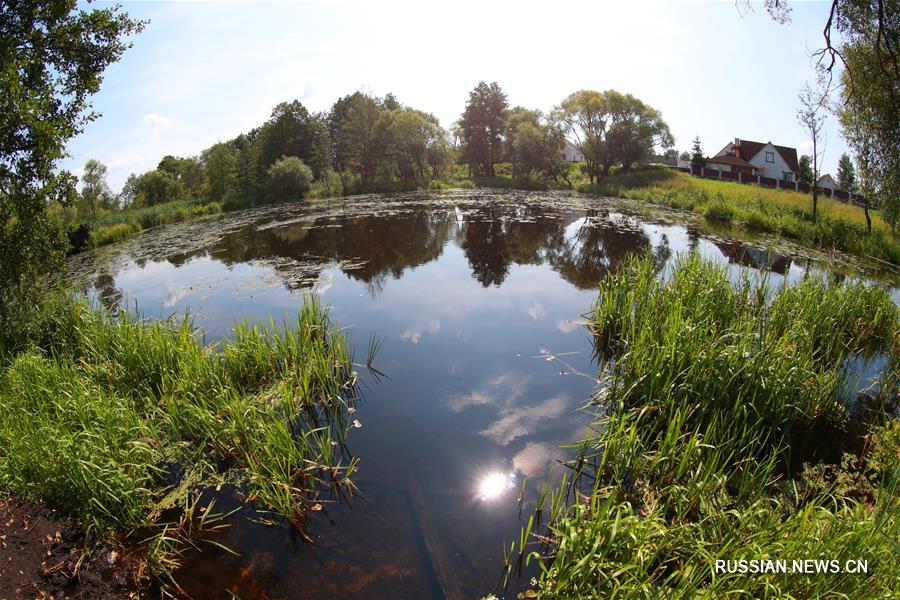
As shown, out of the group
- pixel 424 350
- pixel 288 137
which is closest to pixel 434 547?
pixel 424 350

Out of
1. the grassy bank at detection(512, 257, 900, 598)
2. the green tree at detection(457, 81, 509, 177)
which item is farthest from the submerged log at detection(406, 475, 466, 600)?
the green tree at detection(457, 81, 509, 177)

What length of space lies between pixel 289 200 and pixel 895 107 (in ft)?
133

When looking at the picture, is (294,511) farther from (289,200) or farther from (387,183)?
(387,183)

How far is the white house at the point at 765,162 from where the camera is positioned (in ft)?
176

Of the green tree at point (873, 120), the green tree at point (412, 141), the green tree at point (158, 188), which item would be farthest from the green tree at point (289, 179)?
the green tree at point (873, 120)

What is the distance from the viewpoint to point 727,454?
4.76 m

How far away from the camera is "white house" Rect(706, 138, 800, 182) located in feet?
176

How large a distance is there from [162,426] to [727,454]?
7103 mm

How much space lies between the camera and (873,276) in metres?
12.0

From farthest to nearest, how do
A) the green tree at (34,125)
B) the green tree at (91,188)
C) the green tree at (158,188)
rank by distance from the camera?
the green tree at (158,188), the green tree at (91,188), the green tree at (34,125)

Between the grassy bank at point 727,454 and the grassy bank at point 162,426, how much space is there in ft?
9.90

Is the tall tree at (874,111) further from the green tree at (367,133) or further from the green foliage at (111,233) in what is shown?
the green tree at (367,133)

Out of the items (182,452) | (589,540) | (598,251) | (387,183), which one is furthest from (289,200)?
(589,540)

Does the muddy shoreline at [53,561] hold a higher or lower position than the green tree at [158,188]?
lower
